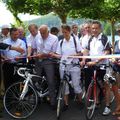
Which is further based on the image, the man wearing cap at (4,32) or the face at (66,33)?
the man wearing cap at (4,32)

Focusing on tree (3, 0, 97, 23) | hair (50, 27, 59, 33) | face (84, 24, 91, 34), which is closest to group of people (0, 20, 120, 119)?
face (84, 24, 91, 34)

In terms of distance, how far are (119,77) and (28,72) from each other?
76.9 inches

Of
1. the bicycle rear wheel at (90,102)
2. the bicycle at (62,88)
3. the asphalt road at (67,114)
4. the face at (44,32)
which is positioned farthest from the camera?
the face at (44,32)

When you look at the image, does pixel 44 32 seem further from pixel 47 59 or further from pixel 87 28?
pixel 87 28

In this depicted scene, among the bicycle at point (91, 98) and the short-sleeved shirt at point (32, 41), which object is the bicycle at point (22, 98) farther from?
the short-sleeved shirt at point (32, 41)

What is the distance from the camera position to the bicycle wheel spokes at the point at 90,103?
28.6 ft

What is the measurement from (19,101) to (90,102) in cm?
150

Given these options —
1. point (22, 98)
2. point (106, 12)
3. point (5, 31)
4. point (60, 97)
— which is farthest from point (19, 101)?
point (106, 12)

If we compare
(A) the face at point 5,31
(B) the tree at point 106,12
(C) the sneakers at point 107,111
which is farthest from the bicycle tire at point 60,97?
(B) the tree at point 106,12

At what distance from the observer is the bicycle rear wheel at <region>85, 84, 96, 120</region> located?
8716mm

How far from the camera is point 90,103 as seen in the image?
882 cm

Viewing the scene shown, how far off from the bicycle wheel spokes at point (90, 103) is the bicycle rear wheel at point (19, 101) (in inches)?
43.3

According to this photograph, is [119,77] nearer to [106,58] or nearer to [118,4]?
[106,58]

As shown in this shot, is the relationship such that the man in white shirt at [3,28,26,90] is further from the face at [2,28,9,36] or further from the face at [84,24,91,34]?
the face at [84,24,91,34]
